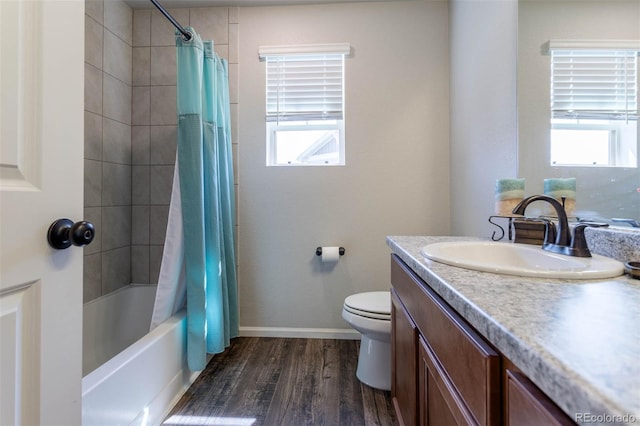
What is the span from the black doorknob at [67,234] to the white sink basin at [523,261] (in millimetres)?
895

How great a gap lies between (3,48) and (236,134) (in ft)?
5.23

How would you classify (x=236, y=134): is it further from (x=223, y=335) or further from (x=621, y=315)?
(x=621, y=315)

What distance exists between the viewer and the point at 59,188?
1.90 feet

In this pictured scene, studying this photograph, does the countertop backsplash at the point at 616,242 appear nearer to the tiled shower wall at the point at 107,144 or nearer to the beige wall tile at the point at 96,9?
the tiled shower wall at the point at 107,144

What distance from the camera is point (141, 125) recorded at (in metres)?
2.07

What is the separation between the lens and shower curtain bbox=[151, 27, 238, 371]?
1.45 m

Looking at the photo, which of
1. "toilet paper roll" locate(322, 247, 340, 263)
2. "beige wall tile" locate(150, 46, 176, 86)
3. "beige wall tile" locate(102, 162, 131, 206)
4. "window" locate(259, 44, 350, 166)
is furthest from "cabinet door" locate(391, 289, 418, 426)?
"beige wall tile" locate(150, 46, 176, 86)

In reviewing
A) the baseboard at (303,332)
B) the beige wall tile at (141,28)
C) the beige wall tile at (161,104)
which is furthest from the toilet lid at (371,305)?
the beige wall tile at (141,28)

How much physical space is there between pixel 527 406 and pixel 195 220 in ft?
4.79

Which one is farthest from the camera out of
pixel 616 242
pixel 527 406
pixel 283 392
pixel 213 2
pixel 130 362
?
pixel 213 2

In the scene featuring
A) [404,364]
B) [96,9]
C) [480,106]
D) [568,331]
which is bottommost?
[404,364]

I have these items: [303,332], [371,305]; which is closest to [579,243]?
[371,305]

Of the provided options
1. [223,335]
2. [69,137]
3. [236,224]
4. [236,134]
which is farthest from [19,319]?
[236,134]

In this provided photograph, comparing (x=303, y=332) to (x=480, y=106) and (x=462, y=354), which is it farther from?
(x=480, y=106)
